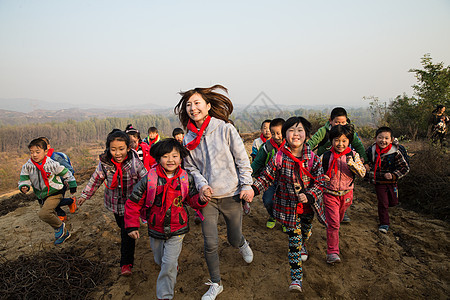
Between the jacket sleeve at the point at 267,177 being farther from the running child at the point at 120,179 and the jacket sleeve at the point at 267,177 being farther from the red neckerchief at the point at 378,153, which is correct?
the red neckerchief at the point at 378,153

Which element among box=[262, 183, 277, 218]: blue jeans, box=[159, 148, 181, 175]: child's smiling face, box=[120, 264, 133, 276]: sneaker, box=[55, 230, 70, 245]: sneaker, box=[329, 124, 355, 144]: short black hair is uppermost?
box=[329, 124, 355, 144]: short black hair

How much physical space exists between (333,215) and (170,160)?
208 cm

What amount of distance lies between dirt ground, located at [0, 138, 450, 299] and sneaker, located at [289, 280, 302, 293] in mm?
80

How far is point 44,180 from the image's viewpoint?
11.6 ft

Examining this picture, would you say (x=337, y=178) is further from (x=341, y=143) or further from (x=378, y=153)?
(x=378, y=153)

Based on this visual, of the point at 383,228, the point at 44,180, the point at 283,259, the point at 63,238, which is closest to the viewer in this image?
the point at 283,259

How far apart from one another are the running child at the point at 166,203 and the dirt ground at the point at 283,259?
580 millimetres

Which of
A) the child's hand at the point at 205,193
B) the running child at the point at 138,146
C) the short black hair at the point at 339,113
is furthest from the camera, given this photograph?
the running child at the point at 138,146

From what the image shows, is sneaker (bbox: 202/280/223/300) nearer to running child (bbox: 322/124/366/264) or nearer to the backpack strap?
the backpack strap

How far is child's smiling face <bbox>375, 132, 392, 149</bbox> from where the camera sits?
3.51 m

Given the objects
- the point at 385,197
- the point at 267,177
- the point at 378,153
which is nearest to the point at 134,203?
the point at 267,177

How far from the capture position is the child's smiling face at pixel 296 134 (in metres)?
2.51

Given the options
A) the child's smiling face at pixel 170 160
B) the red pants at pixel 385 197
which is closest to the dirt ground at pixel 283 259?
the red pants at pixel 385 197

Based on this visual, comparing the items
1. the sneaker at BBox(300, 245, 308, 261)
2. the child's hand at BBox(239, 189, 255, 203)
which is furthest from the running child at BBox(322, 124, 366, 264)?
the child's hand at BBox(239, 189, 255, 203)
